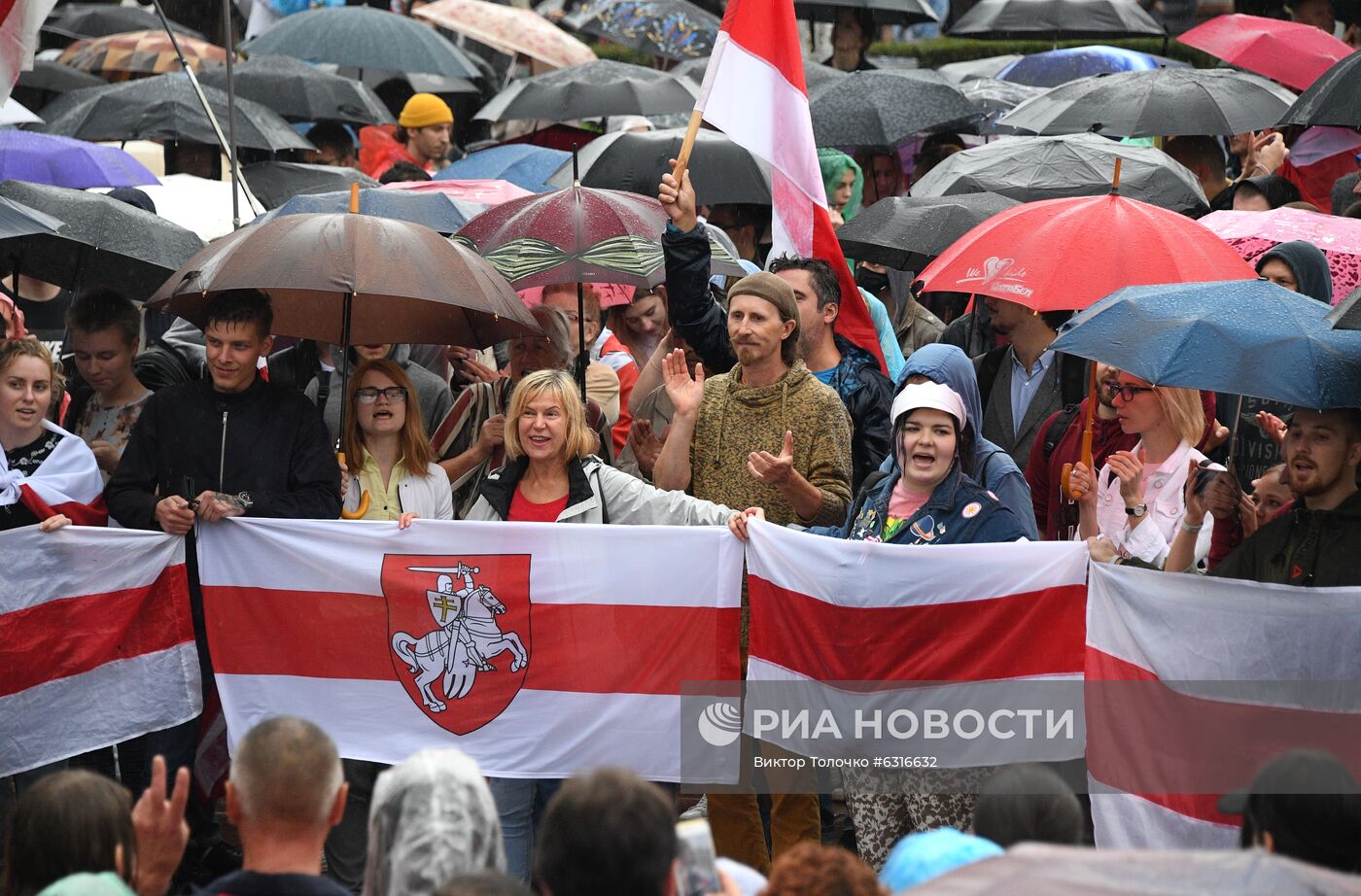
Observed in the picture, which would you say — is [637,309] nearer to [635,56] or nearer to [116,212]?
[116,212]

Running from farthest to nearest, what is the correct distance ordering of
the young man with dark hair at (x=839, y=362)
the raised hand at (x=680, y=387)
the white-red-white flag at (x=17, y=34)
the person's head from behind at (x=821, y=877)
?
the white-red-white flag at (x=17, y=34) < the young man with dark hair at (x=839, y=362) < the raised hand at (x=680, y=387) < the person's head from behind at (x=821, y=877)

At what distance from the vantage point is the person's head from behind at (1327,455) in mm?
5621

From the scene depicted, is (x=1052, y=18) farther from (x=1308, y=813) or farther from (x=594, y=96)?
(x=1308, y=813)

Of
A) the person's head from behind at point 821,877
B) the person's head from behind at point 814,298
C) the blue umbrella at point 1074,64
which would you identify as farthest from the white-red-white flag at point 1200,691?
the blue umbrella at point 1074,64

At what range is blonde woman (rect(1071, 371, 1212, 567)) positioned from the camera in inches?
246

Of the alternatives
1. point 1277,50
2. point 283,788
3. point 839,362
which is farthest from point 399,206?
point 1277,50

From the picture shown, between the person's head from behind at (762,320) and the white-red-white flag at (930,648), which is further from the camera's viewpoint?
the person's head from behind at (762,320)

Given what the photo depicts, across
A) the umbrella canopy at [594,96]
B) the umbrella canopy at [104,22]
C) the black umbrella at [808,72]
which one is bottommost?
the umbrella canopy at [594,96]

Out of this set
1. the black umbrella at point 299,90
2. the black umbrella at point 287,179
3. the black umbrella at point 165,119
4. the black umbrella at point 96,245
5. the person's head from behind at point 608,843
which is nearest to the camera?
the person's head from behind at point 608,843

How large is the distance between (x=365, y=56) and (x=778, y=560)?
9.77 metres

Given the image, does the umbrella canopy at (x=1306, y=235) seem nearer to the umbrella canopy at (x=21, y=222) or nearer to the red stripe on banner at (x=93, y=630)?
the red stripe on banner at (x=93, y=630)

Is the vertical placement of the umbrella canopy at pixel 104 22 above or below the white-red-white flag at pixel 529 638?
above

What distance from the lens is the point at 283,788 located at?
423 centimetres

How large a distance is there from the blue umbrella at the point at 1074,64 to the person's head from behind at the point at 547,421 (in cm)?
840
